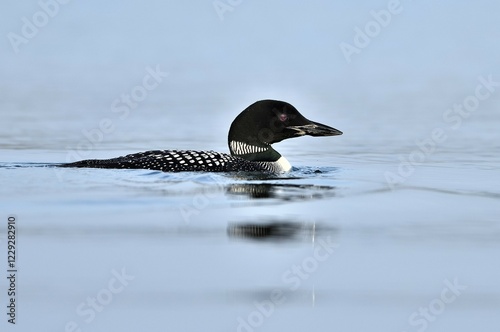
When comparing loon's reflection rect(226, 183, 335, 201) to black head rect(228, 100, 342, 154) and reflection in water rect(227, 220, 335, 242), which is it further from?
reflection in water rect(227, 220, 335, 242)

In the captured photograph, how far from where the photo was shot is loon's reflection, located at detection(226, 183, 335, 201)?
22.3 feet

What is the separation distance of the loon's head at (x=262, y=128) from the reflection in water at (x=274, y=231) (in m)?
2.61

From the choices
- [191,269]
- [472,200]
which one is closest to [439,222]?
[472,200]

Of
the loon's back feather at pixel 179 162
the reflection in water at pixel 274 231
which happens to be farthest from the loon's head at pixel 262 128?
the reflection in water at pixel 274 231

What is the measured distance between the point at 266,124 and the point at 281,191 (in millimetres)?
1307

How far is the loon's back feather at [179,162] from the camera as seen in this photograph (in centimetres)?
782

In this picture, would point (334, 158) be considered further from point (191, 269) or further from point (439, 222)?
point (191, 269)

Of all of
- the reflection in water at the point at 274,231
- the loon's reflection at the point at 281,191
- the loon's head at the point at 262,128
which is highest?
the loon's head at the point at 262,128

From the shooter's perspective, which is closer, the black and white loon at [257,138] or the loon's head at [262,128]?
the black and white loon at [257,138]

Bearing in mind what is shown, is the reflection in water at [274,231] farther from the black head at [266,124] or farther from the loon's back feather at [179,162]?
the black head at [266,124]

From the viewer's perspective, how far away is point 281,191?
7.06 m

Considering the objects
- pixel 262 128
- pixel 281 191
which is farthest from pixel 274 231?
pixel 262 128

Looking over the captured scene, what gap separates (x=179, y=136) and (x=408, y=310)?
9.12 meters

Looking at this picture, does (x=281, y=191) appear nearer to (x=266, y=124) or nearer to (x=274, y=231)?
(x=266, y=124)
